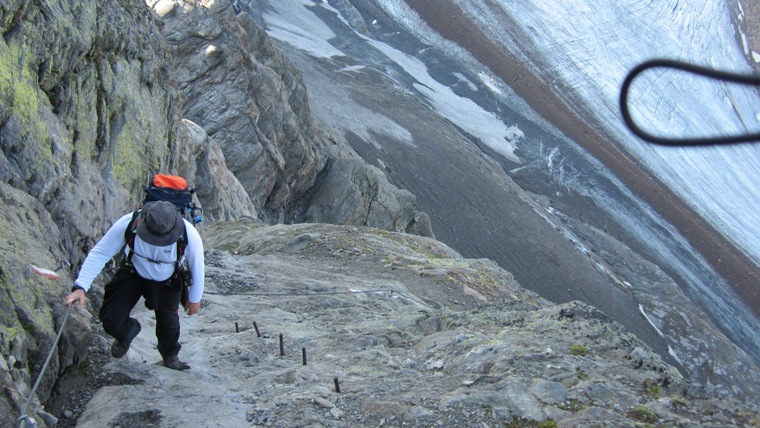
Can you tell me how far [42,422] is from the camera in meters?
4.81

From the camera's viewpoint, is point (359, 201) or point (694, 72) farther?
point (359, 201)

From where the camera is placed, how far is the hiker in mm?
5598

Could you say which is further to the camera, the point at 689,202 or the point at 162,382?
the point at 689,202

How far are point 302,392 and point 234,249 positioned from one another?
10.8m

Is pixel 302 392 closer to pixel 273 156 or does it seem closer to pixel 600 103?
pixel 273 156

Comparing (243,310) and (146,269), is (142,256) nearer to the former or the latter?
(146,269)

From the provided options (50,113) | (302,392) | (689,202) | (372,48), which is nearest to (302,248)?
(50,113)

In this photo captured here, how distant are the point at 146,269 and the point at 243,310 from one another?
Result: 4.64 metres

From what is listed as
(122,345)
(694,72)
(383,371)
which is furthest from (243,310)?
(694,72)

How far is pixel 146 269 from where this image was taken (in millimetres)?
5852

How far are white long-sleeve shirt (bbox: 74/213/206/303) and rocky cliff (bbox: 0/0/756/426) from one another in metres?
0.57

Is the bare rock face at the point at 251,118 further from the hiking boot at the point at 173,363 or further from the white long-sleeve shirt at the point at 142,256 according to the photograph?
the white long-sleeve shirt at the point at 142,256

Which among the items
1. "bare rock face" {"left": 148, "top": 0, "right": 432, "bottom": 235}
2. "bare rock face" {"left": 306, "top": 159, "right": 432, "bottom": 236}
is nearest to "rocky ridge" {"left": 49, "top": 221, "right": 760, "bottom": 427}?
"bare rock face" {"left": 148, "top": 0, "right": 432, "bottom": 235}

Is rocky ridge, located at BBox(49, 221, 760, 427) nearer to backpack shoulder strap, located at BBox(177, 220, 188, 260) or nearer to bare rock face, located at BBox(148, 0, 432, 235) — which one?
backpack shoulder strap, located at BBox(177, 220, 188, 260)
